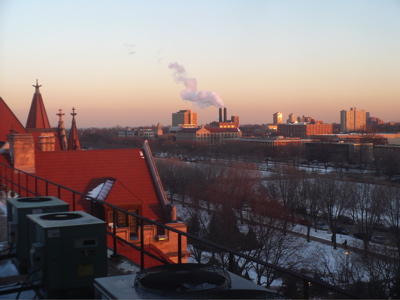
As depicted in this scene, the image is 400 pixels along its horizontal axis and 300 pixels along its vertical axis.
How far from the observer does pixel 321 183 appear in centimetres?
3981

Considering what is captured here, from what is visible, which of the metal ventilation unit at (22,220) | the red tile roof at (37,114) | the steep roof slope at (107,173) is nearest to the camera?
the metal ventilation unit at (22,220)

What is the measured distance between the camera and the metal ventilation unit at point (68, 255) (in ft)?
14.9

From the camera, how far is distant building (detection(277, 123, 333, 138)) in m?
154

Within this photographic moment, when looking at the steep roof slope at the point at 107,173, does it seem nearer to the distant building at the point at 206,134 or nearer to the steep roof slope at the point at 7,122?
the steep roof slope at the point at 7,122

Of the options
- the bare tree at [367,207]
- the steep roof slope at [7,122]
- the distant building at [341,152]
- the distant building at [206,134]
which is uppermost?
the steep roof slope at [7,122]

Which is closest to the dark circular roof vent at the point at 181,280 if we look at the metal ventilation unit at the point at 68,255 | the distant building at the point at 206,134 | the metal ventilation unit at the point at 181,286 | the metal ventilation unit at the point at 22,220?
the metal ventilation unit at the point at 181,286

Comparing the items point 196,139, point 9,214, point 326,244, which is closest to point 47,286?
point 9,214

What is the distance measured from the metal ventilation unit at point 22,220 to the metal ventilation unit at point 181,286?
2.42 meters

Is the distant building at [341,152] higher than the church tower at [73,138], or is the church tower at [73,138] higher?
the church tower at [73,138]

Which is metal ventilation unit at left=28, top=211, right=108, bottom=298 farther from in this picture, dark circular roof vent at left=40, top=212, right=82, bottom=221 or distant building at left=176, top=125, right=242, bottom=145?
distant building at left=176, top=125, right=242, bottom=145

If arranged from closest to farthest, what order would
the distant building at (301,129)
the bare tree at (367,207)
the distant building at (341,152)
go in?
the bare tree at (367,207) → the distant building at (341,152) → the distant building at (301,129)

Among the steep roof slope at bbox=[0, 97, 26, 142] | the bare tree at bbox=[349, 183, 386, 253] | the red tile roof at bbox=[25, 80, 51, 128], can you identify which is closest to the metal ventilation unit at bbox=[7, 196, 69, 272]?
the steep roof slope at bbox=[0, 97, 26, 142]

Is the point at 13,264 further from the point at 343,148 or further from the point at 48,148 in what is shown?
the point at 343,148

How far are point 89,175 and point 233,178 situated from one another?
2844cm
